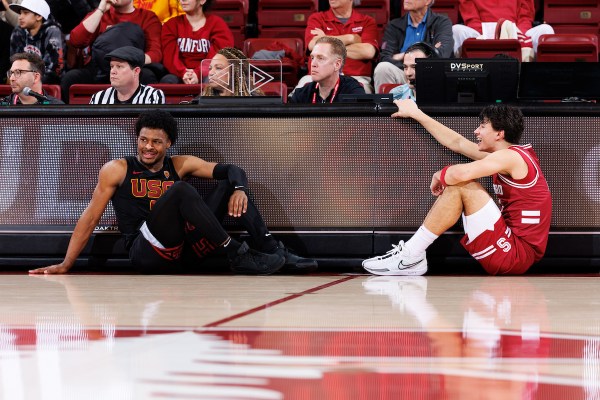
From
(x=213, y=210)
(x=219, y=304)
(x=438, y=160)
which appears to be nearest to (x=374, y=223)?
(x=438, y=160)

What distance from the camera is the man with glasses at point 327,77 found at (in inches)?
244

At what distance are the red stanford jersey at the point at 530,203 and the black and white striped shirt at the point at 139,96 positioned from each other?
2.68 metres

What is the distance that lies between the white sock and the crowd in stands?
100 inches

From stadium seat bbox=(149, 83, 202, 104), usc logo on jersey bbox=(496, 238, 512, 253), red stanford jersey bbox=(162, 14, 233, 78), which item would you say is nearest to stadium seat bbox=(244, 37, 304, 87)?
red stanford jersey bbox=(162, 14, 233, 78)

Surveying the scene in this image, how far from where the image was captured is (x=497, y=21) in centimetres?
863

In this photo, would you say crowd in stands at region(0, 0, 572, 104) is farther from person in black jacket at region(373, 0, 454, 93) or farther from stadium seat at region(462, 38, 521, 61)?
stadium seat at region(462, 38, 521, 61)

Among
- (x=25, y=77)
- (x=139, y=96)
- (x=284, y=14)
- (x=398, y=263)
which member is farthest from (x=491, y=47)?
(x=25, y=77)

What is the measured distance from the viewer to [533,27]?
9.09 meters

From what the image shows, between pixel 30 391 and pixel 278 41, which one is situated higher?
pixel 278 41

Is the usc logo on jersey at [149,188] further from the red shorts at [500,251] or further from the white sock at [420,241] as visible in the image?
the red shorts at [500,251]

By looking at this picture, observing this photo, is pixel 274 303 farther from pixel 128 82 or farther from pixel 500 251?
A: pixel 128 82

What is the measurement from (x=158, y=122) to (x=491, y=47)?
3666mm

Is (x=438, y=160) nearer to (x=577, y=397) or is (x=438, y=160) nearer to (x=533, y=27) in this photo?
(x=577, y=397)

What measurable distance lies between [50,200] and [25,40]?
3328mm
